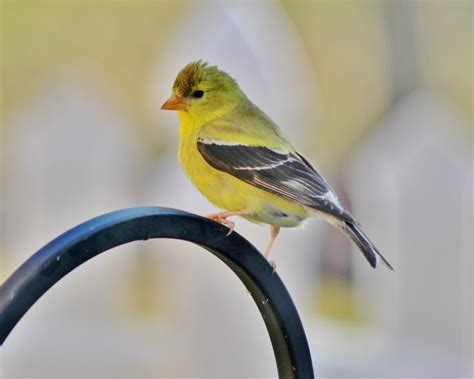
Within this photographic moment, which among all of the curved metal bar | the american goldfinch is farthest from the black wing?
the curved metal bar

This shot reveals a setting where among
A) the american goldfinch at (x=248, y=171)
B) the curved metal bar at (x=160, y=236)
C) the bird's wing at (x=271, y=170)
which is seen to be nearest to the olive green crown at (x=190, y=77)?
the american goldfinch at (x=248, y=171)

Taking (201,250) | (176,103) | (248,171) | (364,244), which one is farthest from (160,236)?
(201,250)

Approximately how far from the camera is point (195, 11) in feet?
14.9

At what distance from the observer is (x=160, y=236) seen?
1.46 metres

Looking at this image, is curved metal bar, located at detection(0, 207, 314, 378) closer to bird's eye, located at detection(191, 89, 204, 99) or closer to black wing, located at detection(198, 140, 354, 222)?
black wing, located at detection(198, 140, 354, 222)

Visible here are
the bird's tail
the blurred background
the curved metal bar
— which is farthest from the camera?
the blurred background

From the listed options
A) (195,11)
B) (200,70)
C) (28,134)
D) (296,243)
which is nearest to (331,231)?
(296,243)

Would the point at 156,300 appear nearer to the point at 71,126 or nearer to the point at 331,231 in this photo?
the point at 71,126

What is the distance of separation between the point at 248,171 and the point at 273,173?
9 cm

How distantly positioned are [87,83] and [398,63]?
4.08m

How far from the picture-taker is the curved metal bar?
4.18ft

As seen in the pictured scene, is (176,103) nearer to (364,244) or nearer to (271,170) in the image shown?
(271,170)

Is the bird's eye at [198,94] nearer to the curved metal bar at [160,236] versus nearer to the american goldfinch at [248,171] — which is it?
the american goldfinch at [248,171]

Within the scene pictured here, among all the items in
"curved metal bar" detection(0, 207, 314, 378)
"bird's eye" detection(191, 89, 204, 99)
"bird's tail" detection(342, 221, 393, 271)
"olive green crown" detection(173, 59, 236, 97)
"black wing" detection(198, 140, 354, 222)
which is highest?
"olive green crown" detection(173, 59, 236, 97)
